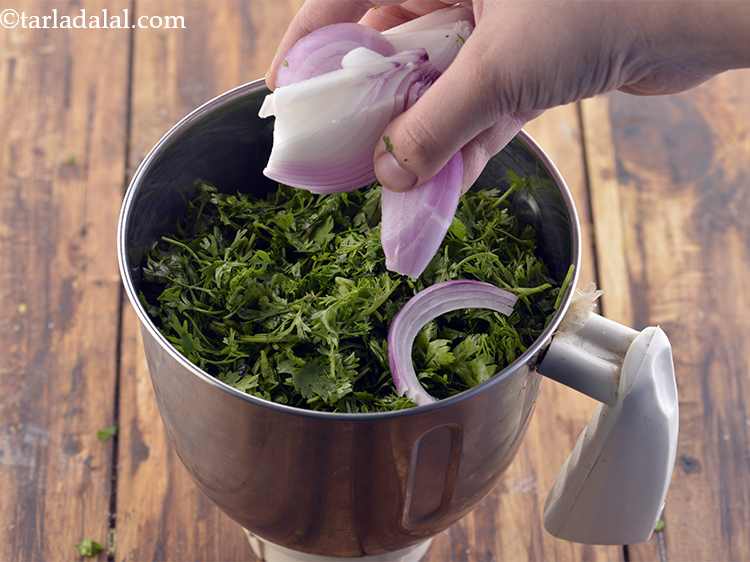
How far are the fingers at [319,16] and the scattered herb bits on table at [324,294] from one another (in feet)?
0.59

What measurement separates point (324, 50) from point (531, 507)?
2.35 ft

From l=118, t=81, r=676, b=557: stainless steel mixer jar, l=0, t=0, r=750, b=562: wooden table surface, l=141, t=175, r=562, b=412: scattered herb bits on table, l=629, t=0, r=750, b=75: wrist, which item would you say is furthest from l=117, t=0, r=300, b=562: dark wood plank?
l=629, t=0, r=750, b=75: wrist

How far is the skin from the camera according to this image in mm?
862

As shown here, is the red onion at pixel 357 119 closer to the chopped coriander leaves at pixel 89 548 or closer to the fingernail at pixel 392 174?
the fingernail at pixel 392 174

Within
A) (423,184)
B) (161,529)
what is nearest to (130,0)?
(161,529)

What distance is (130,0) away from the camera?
1792 millimetres

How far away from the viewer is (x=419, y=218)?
0.94 meters

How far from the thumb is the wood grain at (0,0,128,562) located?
2.36 ft

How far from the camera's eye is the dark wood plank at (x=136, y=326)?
1.35 meters

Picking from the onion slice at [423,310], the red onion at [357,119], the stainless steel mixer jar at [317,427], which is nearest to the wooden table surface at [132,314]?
the stainless steel mixer jar at [317,427]

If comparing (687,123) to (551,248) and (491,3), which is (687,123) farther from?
(491,3)

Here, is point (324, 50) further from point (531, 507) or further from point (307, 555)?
point (531, 507)

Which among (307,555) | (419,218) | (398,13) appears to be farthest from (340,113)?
(307,555)

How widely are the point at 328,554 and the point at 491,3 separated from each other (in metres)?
0.59
